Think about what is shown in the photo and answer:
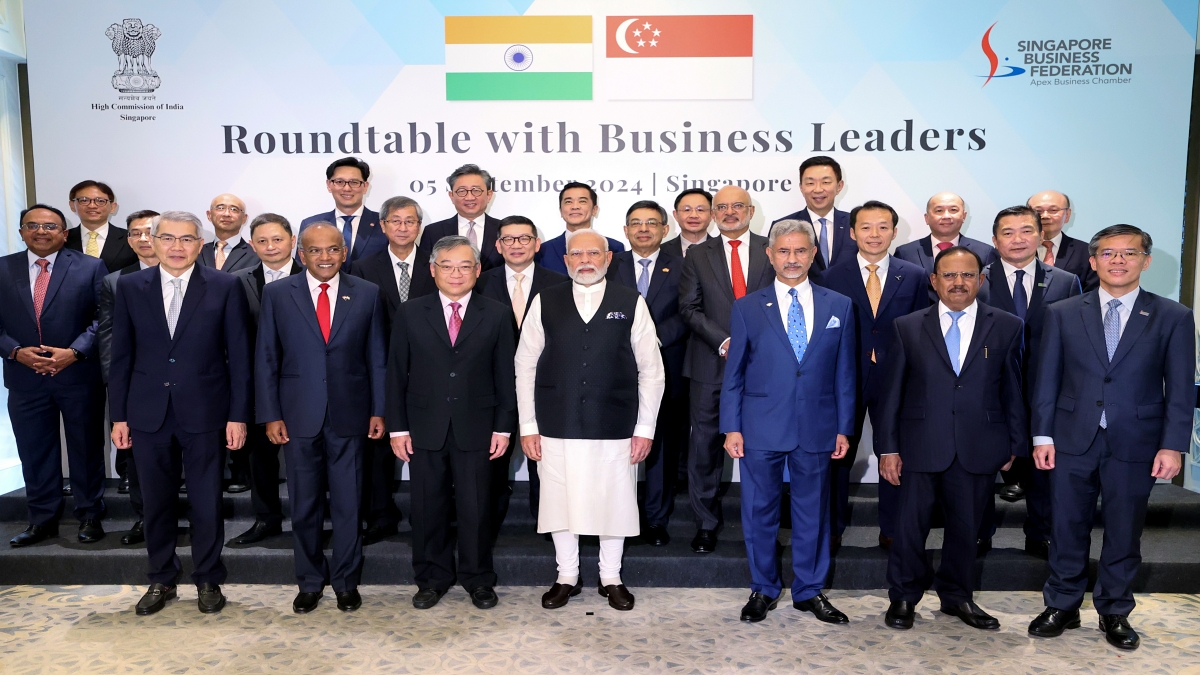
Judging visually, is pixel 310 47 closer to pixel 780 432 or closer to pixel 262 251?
pixel 262 251

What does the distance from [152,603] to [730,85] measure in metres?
4.23

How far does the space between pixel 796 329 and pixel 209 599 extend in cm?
288

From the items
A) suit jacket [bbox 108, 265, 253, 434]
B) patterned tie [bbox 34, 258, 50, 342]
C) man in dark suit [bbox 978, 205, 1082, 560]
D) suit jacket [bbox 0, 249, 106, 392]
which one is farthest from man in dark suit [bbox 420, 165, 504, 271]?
man in dark suit [bbox 978, 205, 1082, 560]

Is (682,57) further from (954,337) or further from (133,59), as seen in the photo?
(133,59)

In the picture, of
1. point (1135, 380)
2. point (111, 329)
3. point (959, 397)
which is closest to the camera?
point (1135, 380)

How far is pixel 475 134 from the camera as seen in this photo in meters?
5.12

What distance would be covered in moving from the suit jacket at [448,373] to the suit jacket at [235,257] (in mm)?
1451

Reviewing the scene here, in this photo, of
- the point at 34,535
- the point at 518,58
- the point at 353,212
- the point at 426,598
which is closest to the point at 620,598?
the point at 426,598

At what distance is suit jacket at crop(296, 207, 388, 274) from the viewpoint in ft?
15.3

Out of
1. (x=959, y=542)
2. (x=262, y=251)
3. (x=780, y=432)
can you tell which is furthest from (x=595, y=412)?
(x=262, y=251)

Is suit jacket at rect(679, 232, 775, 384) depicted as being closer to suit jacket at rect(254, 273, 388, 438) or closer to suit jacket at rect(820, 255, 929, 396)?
suit jacket at rect(820, 255, 929, 396)

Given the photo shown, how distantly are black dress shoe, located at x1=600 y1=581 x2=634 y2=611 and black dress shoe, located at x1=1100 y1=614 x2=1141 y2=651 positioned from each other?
6.50 feet

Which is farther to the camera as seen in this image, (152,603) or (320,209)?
(320,209)

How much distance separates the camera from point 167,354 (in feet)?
11.4
